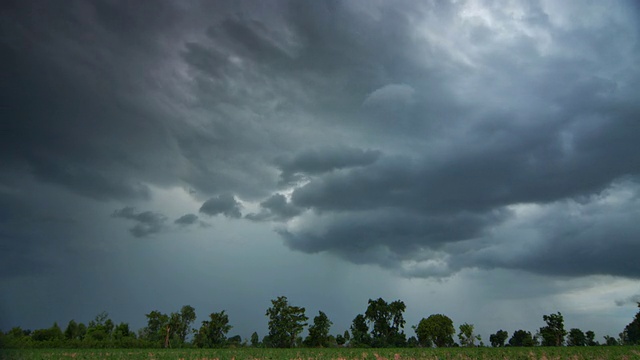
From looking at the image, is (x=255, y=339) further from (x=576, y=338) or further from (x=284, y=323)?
(x=576, y=338)

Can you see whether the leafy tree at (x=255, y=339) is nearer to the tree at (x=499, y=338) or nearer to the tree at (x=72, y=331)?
the tree at (x=72, y=331)

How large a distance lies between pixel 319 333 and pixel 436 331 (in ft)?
110

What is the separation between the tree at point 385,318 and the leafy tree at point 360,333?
1.73 metres

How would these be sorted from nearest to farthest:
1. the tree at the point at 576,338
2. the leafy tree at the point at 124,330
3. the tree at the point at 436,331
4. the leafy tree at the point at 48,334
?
the leafy tree at the point at 48,334 → the leafy tree at the point at 124,330 → the tree at the point at 436,331 → the tree at the point at 576,338

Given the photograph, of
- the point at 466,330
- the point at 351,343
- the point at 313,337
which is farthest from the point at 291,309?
the point at 466,330

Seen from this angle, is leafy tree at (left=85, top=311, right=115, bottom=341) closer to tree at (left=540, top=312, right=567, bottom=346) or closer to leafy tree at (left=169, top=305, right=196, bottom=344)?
leafy tree at (left=169, top=305, right=196, bottom=344)

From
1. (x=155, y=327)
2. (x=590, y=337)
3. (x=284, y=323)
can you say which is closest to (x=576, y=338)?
(x=590, y=337)

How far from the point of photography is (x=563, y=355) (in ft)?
171

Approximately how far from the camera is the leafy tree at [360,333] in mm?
111512

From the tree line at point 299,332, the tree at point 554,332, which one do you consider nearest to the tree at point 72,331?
the tree line at point 299,332

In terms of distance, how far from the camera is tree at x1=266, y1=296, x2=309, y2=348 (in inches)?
4087

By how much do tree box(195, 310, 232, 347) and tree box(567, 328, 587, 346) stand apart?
104m

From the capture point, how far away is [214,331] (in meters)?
106

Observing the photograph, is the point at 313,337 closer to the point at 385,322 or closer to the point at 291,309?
the point at 291,309
